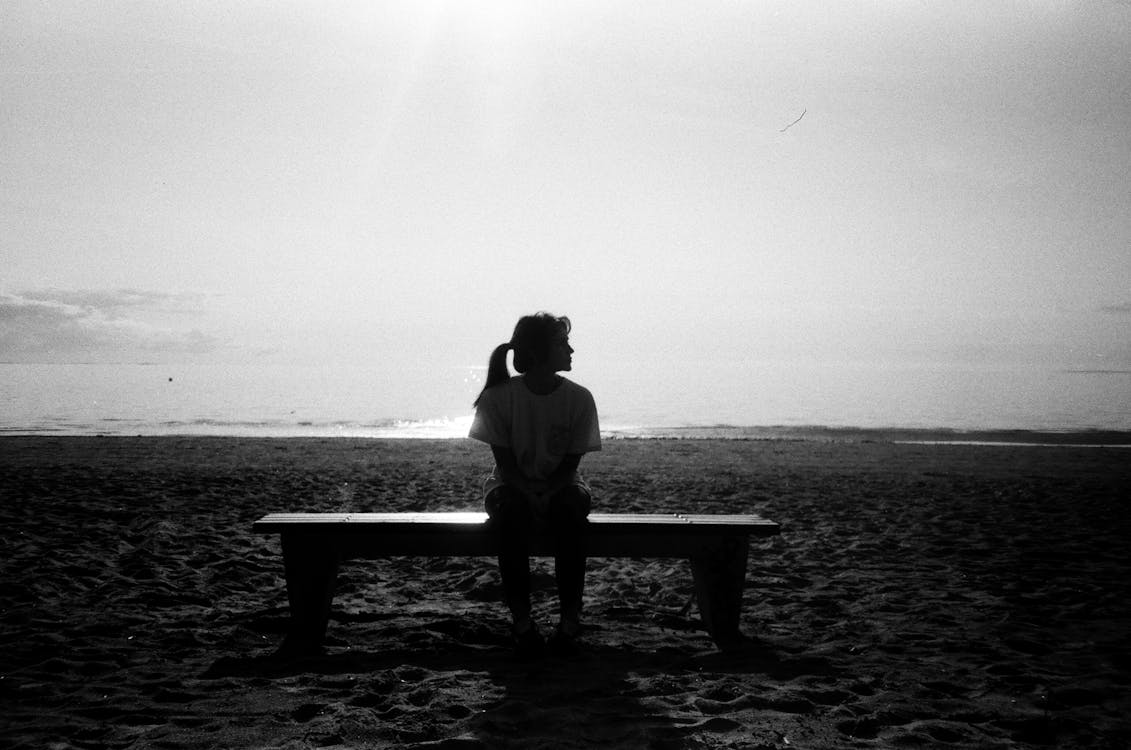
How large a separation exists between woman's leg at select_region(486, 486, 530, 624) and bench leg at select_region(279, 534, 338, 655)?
1066mm

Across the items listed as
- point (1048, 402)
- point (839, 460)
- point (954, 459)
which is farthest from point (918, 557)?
point (1048, 402)

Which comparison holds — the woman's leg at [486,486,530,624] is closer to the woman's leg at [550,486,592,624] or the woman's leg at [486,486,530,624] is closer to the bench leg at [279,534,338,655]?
the woman's leg at [550,486,592,624]

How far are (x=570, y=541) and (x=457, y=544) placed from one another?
0.67 meters

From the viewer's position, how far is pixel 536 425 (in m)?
4.70

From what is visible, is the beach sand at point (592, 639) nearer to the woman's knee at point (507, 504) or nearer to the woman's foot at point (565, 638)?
the woman's foot at point (565, 638)

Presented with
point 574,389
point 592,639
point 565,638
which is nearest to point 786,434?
point 592,639

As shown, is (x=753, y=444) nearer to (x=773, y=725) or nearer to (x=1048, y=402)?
(x=773, y=725)

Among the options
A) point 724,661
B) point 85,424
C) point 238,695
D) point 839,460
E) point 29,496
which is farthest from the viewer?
point 85,424

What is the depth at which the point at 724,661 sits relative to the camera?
4316 millimetres

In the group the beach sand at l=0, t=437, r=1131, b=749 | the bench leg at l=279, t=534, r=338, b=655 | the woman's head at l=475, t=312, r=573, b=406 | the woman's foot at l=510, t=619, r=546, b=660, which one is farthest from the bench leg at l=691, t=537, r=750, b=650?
the bench leg at l=279, t=534, r=338, b=655

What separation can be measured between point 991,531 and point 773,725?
590 cm

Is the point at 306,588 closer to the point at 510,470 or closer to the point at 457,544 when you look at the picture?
the point at 457,544

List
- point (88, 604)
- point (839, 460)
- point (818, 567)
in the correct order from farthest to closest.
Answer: point (839, 460) → point (818, 567) → point (88, 604)

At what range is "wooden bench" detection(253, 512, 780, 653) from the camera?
457 centimetres
